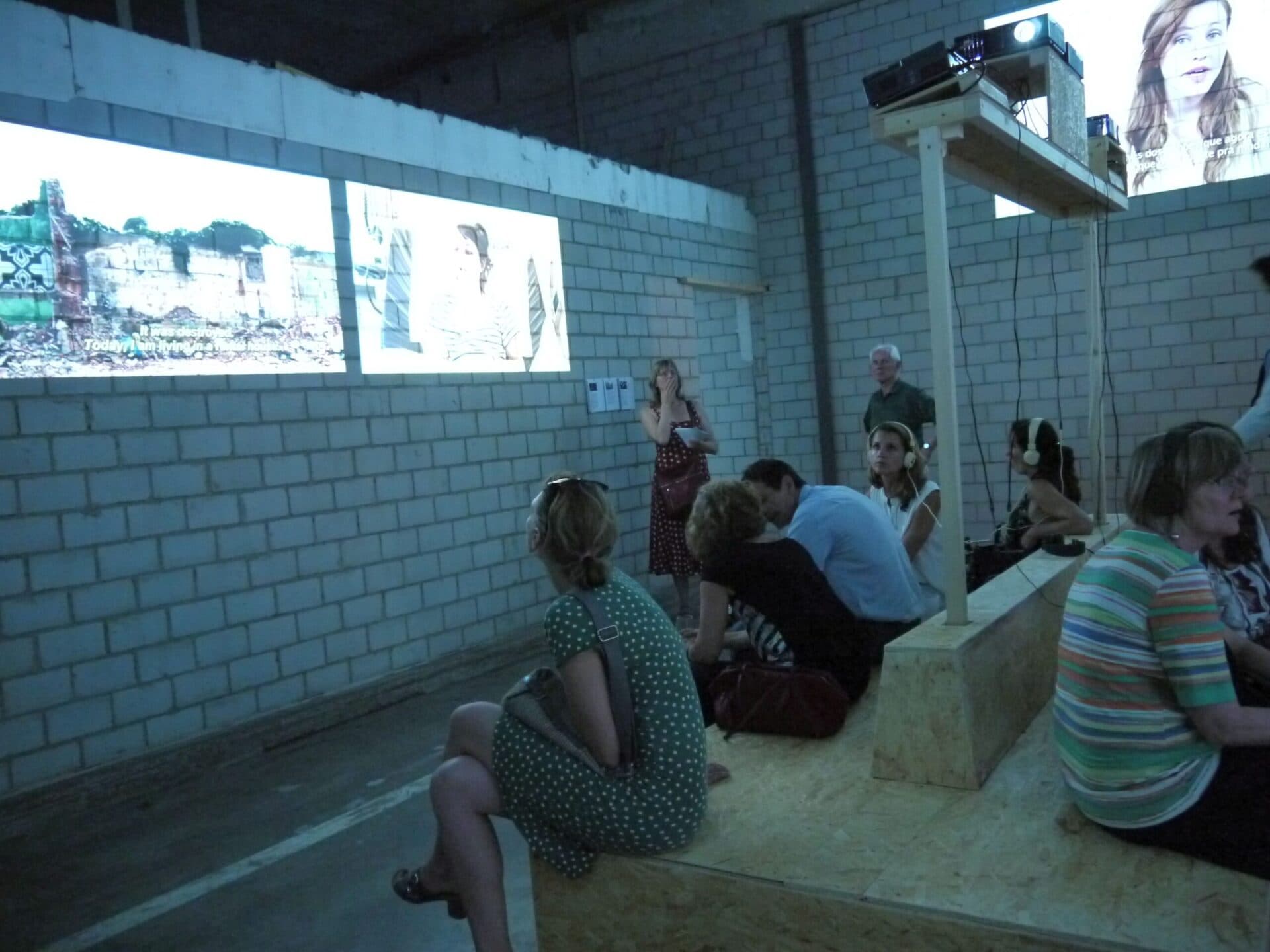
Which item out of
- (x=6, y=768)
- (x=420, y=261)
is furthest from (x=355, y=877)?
(x=420, y=261)

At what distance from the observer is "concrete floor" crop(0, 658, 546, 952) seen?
9.75 feet

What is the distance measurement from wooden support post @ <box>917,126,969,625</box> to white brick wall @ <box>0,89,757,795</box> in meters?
3.17

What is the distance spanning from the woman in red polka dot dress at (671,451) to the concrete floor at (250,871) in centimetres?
236

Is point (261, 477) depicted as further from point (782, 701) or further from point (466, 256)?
point (782, 701)

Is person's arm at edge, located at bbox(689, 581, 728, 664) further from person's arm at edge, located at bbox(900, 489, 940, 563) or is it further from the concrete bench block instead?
person's arm at edge, located at bbox(900, 489, 940, 563)

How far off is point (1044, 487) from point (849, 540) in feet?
4.14

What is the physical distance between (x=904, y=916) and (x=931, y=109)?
197 cm

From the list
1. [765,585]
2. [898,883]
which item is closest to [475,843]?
[898,883]

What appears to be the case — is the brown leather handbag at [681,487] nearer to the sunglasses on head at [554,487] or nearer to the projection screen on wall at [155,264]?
the projection screen on wall at [155,264]

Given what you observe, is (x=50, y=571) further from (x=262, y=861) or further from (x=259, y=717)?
(x=262, y=861)

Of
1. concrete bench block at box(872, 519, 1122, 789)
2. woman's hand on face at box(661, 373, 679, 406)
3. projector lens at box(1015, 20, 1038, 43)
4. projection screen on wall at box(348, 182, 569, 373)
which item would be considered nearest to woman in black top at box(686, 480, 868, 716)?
concrete bench block at box(872, 519, 1122, 789)

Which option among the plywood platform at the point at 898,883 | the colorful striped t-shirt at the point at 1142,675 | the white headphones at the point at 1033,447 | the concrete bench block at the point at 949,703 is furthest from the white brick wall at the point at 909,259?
the colorful striped t-shirt at the point at 1142,675

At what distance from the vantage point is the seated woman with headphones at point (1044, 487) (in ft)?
13.8

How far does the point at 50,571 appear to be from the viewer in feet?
13.1
